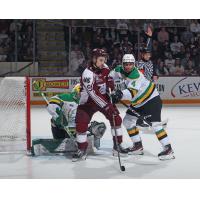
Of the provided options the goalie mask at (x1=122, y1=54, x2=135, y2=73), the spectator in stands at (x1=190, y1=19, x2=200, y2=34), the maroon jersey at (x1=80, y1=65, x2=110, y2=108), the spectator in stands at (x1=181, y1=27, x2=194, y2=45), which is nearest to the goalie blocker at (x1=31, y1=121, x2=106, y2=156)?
the maroon jersey at (x1=80, y1=65, x2=110, y2=108)

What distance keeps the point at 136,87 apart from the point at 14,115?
5.49ft

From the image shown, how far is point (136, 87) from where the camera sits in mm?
4566

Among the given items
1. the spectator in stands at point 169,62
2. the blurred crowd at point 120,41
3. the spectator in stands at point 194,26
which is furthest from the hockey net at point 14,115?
the spectator in stands at point 194,26

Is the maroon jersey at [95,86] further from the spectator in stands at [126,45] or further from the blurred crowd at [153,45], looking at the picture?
the spectator in stands at [126,45]

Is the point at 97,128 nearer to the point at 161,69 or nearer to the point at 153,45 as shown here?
the point at 161,69

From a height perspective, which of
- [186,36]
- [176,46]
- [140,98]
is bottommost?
[140,98]

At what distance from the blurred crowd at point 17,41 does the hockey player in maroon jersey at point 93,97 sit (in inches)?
227

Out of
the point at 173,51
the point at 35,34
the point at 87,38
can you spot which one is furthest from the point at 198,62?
the point at 35,34

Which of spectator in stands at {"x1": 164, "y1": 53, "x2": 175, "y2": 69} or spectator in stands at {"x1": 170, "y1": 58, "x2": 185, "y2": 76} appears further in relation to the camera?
spectator in stands at {"x1": 164, "y1": 53, "x2": 175, "y2": 69}

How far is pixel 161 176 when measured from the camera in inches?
Result: 157

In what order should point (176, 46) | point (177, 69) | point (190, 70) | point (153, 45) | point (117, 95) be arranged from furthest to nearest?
point (176, 46) < point (153, 45) < point (177, 69) < point (190, 70) < point (117, 95)

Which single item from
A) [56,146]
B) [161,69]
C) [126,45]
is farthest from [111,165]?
[126,45]

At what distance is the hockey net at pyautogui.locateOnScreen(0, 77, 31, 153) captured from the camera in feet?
16.7

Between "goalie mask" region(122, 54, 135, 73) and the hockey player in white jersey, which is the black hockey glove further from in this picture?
"goalie mask" region(122, 54, 135, 73)
